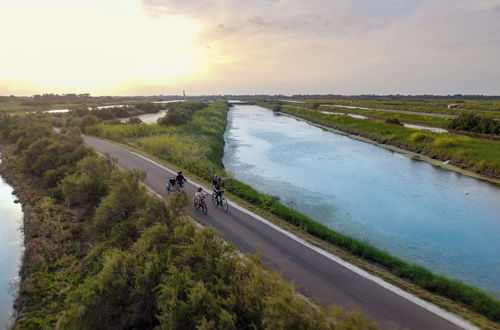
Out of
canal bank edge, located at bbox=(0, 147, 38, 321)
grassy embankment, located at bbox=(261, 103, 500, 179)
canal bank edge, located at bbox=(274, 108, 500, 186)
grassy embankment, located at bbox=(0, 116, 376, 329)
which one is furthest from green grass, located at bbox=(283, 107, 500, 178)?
canal bank edge, located at bbox=(0, 147, 38, 321)

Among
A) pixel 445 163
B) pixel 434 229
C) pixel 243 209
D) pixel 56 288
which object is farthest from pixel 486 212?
pixel 56 288

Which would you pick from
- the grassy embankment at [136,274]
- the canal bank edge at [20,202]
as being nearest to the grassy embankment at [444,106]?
the grassy embankment at [136,274]

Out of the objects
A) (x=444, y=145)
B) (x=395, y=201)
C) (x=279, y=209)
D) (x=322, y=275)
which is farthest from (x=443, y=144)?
(x=322, y=275)

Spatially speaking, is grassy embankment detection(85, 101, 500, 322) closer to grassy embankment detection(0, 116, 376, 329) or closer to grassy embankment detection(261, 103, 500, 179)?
grassy embankment detection(0, 116, 376, 329)

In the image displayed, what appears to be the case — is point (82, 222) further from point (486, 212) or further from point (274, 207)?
point (486, 212)

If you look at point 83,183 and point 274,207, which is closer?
point 274,207

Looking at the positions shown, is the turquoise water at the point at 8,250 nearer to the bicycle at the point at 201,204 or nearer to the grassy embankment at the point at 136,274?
the grassy embankment at the point at 136,274
